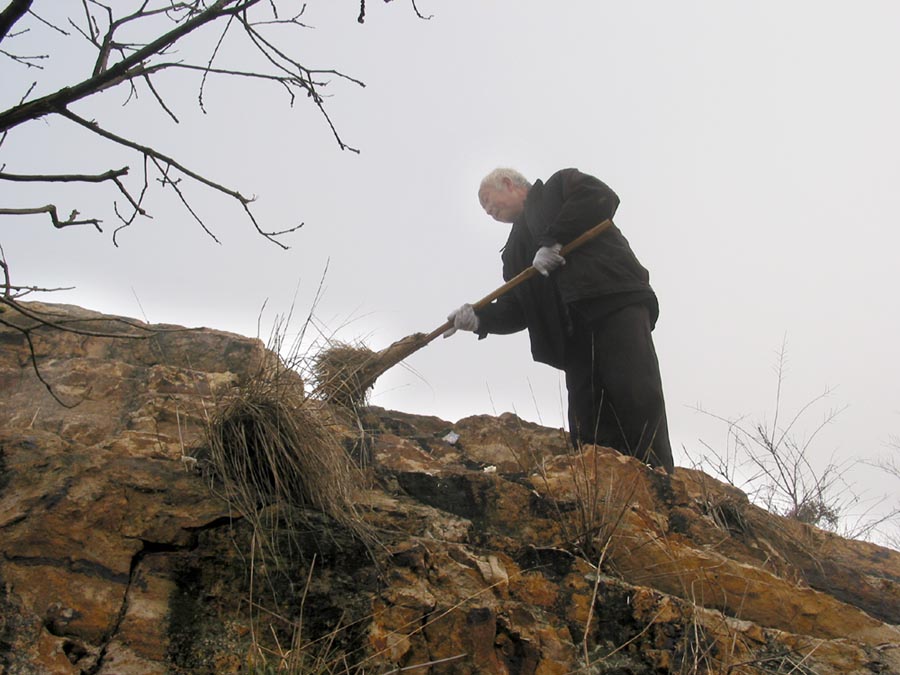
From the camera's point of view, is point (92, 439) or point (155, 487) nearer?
point (155, 487)

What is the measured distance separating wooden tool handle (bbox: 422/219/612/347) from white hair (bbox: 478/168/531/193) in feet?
1.96

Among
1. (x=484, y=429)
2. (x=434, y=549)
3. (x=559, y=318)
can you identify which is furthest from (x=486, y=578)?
(x=559, y=318)

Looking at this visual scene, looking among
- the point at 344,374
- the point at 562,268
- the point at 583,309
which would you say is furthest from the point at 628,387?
the point at 344,374

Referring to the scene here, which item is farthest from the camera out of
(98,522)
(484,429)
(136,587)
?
(484,429)

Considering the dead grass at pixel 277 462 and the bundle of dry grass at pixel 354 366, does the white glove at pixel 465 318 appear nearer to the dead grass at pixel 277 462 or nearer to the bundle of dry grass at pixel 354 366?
the bundle of dry grass at pixel 354 366

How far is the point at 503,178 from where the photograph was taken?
17.2ft

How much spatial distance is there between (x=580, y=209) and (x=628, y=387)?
1.13 meters

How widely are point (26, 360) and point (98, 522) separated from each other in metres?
1.56

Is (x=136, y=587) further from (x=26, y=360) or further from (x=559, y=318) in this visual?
(x=559, y=318)

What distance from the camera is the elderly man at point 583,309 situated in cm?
411

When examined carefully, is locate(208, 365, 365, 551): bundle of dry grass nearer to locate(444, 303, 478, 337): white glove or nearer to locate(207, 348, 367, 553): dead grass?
locate(207, 348, 367, 553): dead grass

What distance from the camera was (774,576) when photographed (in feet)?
8.22

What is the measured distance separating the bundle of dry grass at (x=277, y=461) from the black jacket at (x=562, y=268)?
216 centimetres

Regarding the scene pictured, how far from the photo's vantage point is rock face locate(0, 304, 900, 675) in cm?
188
